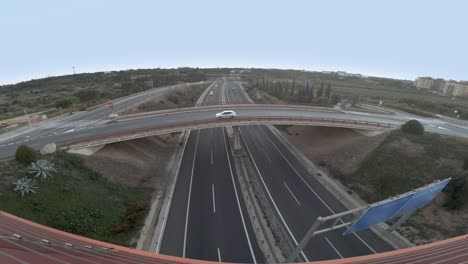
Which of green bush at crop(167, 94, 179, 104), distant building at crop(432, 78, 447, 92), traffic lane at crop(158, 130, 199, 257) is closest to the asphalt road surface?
traffic lane at crop(158, 130, 199, 257)

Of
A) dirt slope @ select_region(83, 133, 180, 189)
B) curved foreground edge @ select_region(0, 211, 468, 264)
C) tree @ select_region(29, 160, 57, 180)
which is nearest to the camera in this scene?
curved foreground edge @ select_region(0, 211, 468, 264)

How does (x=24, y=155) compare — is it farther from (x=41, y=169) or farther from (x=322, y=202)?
(x=322, y=202)

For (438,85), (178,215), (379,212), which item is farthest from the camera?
(438,85)

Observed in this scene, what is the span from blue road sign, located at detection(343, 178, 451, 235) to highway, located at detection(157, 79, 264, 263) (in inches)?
379

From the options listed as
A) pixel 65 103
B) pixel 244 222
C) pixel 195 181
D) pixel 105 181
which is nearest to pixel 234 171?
pixel 195 181

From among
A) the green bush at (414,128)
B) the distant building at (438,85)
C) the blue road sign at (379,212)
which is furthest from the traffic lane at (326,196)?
the distant building at (438,85)

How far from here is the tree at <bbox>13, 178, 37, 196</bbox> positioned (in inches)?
893

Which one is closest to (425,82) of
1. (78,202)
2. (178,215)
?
(178,215)

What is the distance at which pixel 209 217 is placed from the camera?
27031 millimetres

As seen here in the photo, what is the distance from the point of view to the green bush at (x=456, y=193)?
85.8 feet

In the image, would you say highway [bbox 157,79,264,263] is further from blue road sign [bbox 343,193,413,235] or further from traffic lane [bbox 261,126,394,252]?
traffic lane [bbox 261,126,394,252]

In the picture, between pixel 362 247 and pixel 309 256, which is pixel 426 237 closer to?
pixel 362 247

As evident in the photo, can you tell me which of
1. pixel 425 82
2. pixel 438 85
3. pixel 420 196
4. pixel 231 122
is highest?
pixel 420 196

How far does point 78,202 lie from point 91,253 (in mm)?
13606
